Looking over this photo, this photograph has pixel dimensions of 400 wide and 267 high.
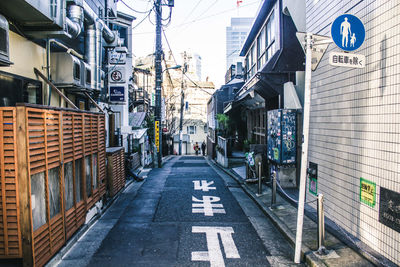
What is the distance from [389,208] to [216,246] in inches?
134

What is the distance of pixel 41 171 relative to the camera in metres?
4.99

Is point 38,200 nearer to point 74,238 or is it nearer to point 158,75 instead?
point 74,238

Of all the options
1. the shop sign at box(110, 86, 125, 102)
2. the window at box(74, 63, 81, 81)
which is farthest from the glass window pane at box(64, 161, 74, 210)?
the shop sign at box(110, 86, 125, 102)

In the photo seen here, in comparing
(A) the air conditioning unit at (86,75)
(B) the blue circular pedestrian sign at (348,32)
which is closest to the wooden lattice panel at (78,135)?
(A) the air conditioning unit at (86,75)

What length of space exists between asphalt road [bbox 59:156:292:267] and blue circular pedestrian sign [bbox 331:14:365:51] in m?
4.20

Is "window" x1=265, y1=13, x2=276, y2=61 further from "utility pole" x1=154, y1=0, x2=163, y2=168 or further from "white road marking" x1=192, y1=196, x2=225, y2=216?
"utility pole" x1=154, y1=0, x2=163, y2=168

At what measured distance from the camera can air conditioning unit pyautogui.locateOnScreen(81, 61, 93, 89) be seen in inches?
350

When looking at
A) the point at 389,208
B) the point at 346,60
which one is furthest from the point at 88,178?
the point at 389,208

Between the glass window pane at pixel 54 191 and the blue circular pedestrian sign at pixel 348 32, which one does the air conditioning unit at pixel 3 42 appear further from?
the blue circular pedestrian sign at pixel 348 32

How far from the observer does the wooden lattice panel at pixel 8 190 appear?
14.7 feet

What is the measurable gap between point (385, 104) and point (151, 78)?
3492 centimetres

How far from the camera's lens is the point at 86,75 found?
9250 millimetres

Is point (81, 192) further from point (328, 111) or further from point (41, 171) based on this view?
point (328, 111)

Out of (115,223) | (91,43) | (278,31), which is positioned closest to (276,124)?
(278,31)
